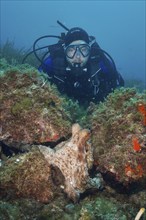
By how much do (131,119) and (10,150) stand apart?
177cm

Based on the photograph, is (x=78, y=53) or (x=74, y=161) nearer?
(x=74, y=161)

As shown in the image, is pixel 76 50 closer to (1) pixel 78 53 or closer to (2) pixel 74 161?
(1) pixel 78 53

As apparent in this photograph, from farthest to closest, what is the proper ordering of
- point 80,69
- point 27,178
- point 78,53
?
point 78,53
point 80,69
point 27,178

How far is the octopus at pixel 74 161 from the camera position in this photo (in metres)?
3.53

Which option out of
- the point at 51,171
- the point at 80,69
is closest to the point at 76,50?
the point at 80,69

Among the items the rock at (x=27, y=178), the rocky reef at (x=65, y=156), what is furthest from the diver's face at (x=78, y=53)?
the rock at (x=27, y=178)

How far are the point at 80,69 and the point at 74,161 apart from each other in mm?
4008

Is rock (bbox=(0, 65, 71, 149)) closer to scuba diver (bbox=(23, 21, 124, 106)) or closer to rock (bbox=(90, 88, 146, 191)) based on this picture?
rock (bbox=(90, 88, 146, 191))

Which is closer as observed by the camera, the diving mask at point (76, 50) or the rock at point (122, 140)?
the rock at point (122, 140)

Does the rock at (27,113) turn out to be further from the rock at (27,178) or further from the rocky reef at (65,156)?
the rock at (27,178)

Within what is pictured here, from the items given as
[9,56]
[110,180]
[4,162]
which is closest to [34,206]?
[4,162]

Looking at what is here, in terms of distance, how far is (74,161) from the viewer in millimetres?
3643

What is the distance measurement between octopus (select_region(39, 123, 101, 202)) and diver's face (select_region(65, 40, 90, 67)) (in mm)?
3946

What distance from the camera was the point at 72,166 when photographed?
3.61m
